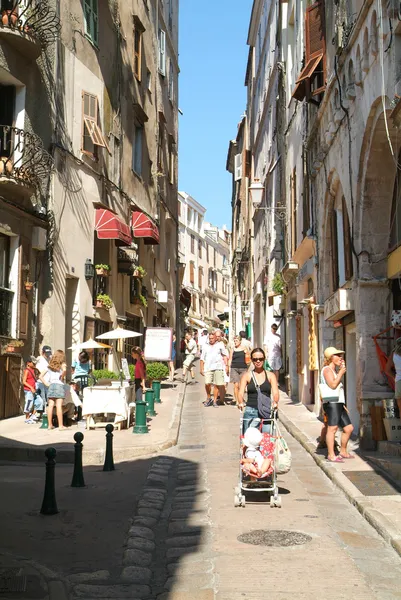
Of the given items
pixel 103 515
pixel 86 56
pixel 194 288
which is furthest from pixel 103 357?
pixel 194 288

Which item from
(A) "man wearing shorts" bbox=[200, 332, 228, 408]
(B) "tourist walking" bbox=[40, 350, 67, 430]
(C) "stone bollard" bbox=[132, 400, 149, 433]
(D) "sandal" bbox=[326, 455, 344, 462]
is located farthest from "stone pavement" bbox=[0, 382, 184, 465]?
(D) "sandal" bbox=[326, 455, 344, 462]

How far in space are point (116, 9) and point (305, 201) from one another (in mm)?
10180

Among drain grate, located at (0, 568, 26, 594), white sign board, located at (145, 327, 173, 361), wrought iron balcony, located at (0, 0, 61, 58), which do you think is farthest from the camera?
white sign board, located at (145, 327, 173, 361)

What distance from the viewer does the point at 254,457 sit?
8945mm

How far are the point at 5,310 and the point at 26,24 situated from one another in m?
6.51

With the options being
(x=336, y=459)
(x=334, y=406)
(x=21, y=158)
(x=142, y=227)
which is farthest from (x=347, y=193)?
(x=142, y=227)

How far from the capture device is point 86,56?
2212 centimetres

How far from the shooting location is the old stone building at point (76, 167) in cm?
1767

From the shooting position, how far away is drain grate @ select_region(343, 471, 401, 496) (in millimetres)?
9367

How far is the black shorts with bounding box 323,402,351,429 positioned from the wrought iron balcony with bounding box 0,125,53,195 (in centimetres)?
891

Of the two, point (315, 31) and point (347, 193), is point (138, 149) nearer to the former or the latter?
point (315, 31)

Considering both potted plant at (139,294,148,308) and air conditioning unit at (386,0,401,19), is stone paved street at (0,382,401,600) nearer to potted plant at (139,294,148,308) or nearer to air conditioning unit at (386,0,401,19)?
air conditioning unit at (386,0,401,19)

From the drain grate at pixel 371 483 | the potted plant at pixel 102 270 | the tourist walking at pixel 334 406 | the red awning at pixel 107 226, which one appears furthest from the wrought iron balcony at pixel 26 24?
the drain grate at pixel 371 483

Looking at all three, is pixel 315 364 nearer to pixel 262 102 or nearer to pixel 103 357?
pixel 103 357
